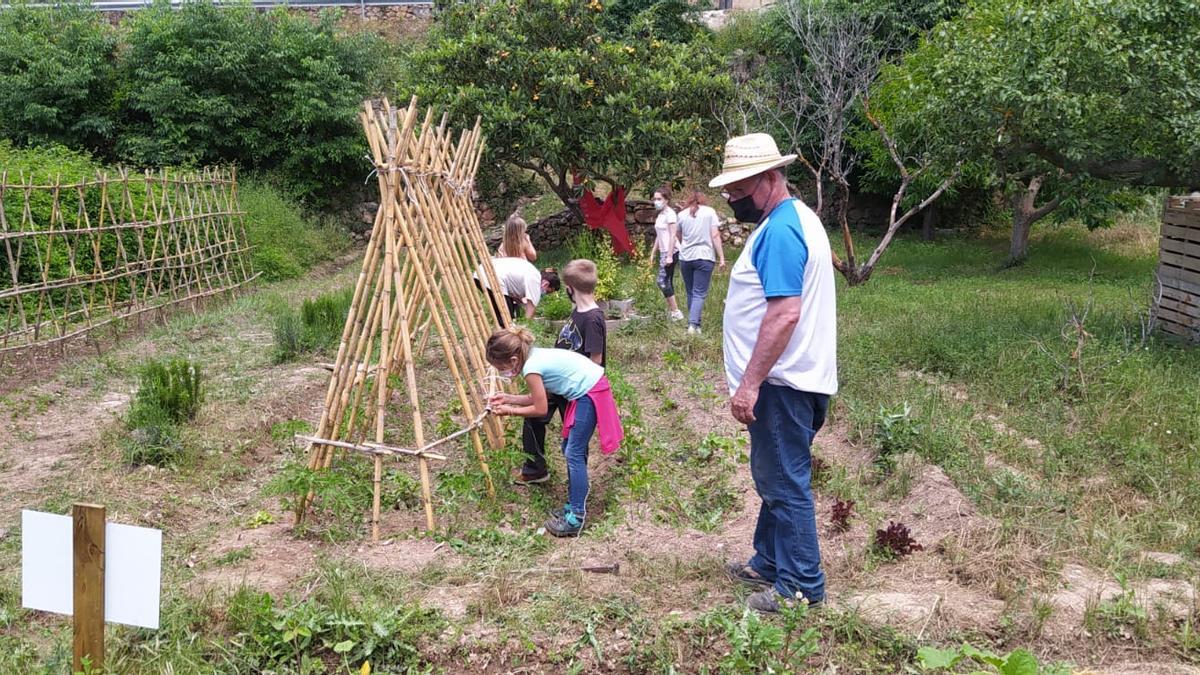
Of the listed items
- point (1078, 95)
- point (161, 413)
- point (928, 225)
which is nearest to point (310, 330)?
point (161, 413)

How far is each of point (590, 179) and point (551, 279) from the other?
7.03 metres

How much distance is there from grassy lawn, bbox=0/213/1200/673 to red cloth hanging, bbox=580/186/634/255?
682cm

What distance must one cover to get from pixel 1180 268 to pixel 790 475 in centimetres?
607

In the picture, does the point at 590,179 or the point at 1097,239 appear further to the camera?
the point at 1097,239

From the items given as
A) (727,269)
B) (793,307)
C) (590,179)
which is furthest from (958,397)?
(590,179)

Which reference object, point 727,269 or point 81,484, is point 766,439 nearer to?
point 81,484

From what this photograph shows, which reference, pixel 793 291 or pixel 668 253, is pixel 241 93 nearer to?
pixel 668 253

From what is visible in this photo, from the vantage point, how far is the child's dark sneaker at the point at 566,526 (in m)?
4.19

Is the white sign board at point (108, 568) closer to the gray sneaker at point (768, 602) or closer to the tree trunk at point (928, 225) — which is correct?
the gray sneaker at point (768, 602)

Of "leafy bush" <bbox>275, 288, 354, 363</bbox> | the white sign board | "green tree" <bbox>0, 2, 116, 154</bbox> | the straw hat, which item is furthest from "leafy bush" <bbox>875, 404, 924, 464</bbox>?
"green tree" <bbox>0, 2, 116, 154</bbox>

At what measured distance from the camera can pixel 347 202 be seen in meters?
17.8

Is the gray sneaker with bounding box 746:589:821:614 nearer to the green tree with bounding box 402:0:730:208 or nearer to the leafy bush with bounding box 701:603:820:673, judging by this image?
the leafy bush with bounding box 701:603:820:673

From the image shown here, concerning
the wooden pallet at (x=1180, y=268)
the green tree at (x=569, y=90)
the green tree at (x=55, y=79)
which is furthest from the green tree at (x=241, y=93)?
the wooden pallet at (x=1180, y=268)

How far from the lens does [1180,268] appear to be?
7359 mm
